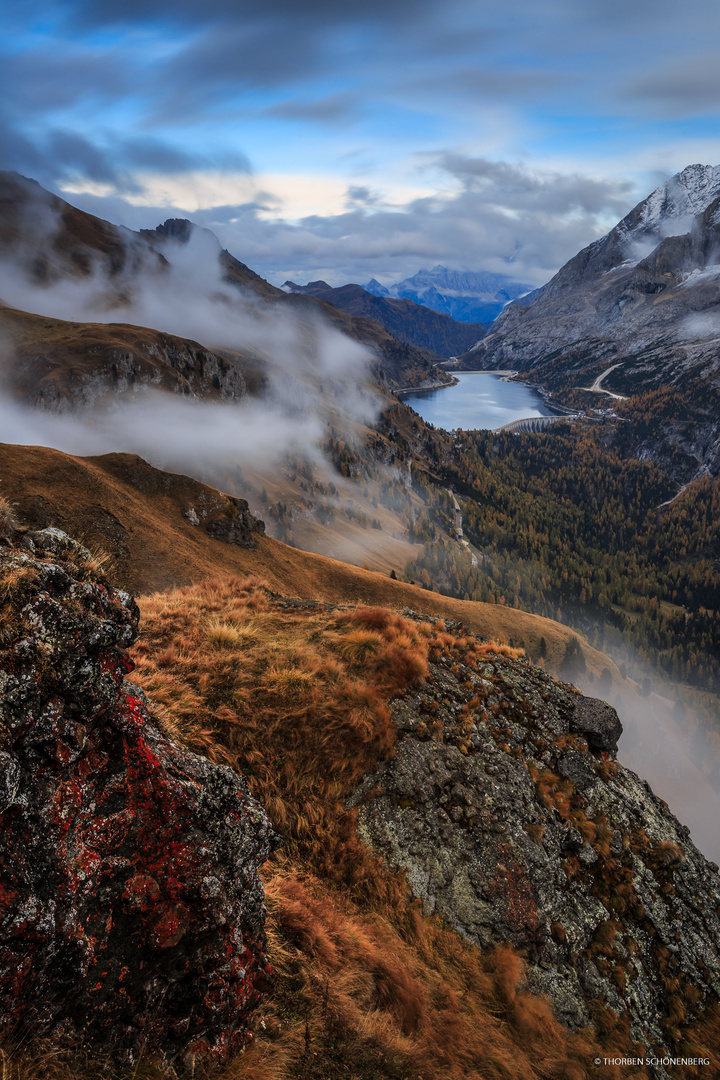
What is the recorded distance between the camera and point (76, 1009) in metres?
4.80

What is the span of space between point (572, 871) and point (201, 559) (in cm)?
3654

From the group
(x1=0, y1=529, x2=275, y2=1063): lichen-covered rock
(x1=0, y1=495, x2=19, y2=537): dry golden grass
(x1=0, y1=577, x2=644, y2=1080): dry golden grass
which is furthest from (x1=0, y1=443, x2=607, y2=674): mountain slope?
(x1=0, y1=529, x2=275, y2=1063): lichen-covered rock

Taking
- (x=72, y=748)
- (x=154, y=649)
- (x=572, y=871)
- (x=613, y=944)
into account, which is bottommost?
(x=613, y=944)

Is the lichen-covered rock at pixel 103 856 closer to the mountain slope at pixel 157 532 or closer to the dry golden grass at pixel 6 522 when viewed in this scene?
the dry golden grass at pixel 6 522

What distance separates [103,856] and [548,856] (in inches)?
410

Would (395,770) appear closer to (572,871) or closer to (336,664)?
(336,664)

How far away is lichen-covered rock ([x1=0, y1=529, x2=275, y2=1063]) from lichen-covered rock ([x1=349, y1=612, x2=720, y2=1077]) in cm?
508

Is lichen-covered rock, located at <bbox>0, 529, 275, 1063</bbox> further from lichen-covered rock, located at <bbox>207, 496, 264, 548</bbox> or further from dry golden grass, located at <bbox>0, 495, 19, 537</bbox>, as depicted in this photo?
lichen-covered rock, located at <bbox>207, 496, 264, 548</bbox>

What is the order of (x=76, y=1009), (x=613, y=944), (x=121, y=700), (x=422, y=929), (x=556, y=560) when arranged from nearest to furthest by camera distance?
1. (x=76, y=1009)
2. (x=121, y=700)
3. (x=422, y=929)
4. (x=613, y=944)
5. (x=556, y=560)

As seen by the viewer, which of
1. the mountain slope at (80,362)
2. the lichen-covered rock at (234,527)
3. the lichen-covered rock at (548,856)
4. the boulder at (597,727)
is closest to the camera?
the lichen-covered rock at (548,856)

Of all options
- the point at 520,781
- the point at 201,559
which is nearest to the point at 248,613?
the point at 520,781

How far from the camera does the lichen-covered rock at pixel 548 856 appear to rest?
32.6ft

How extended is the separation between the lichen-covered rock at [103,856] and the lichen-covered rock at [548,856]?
5.08 m

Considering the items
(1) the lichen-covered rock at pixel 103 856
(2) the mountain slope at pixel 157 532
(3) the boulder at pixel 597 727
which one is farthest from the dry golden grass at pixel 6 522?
(2) the mountain slope at pixel 157 532
